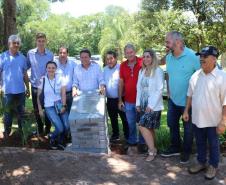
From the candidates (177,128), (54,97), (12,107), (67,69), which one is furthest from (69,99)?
(177,128)

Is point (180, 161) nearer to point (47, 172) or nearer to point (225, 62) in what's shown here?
point (47, 172)

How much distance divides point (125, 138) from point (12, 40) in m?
2.67

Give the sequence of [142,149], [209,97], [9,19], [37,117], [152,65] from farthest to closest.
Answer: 1. [9,19]
2. [37,117]
3. [142,149]
4. [152,65]
5. [209,97]

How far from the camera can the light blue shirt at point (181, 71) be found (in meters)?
5.98

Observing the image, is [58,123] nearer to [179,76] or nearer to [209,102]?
[179,76]

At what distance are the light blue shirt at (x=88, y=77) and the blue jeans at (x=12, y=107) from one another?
105cm

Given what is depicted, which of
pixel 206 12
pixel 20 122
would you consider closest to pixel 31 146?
pixel 20 122

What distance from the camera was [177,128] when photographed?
646 centimetres

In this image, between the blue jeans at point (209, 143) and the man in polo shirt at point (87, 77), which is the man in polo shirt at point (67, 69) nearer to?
the man in polo shirt at point (87, 77)

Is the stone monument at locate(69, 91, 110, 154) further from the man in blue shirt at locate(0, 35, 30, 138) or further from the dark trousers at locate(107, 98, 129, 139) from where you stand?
the man in blue shirt at locate(0, 35, 30, 138)

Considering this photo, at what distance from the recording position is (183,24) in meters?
22.1

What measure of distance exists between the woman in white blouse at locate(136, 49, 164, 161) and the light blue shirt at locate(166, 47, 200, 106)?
20 centimetres

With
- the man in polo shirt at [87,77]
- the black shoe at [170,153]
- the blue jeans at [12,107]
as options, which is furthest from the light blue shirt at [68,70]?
the black shoe at [170,153]

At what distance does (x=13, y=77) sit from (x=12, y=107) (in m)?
0.53
